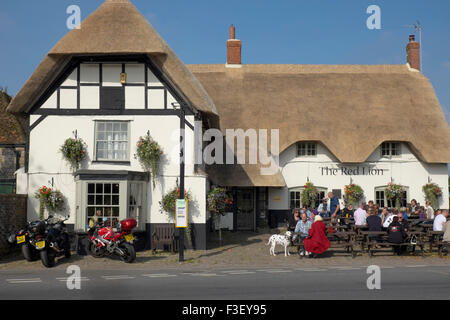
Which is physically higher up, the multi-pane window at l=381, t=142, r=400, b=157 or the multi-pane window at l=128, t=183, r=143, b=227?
the multi-pane window at l=381, t=142, r=400, b=157

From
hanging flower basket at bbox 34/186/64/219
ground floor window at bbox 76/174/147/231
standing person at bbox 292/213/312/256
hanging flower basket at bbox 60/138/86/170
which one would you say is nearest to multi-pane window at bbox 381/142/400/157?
standing person at bbox 292/213/312/256

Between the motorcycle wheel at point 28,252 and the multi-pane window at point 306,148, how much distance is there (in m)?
14.5

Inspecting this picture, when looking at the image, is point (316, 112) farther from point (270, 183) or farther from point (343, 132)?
point (270, 183)

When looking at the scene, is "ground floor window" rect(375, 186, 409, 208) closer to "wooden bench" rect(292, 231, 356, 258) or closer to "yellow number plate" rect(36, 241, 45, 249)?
"wooden bench" rect(292, 231, 356, 258)

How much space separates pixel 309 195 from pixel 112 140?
10.9m

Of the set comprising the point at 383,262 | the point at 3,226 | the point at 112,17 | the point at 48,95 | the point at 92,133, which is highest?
the point at 112,17

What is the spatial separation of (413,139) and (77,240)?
1694 centimetres

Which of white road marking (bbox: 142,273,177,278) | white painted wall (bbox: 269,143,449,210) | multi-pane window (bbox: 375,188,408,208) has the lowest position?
white road marking (bbox: 142,273,177,278)

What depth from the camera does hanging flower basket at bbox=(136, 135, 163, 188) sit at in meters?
17.3

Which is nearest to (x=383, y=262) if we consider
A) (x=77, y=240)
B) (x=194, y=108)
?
(x=194, y=108)

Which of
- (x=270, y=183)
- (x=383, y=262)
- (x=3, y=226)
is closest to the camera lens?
(x=383, y=262)

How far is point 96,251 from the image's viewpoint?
50.7 ft

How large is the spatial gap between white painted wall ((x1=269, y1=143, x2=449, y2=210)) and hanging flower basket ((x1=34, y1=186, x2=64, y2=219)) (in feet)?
36.6
